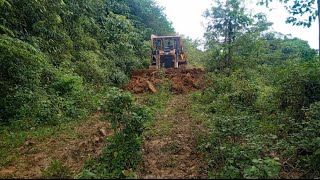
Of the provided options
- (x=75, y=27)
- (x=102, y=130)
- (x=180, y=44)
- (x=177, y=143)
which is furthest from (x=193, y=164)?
(x=180, y=44)

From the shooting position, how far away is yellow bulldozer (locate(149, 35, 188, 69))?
59.5ft

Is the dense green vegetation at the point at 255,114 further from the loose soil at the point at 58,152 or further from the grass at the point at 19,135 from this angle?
the grass at the point at 19,135

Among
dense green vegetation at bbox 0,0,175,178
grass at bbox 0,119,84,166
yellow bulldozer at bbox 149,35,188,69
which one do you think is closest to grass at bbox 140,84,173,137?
dense green vegetation at bbox 0,0,175,178

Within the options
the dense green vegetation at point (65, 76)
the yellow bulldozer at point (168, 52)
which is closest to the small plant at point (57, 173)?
the dense green vegetation at point (65, 76)

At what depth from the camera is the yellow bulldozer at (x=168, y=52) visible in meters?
18.1

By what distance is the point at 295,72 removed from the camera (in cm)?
713

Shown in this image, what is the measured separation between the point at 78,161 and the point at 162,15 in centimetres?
2399

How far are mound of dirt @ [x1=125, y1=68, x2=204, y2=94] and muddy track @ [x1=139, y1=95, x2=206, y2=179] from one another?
4702 millimetres

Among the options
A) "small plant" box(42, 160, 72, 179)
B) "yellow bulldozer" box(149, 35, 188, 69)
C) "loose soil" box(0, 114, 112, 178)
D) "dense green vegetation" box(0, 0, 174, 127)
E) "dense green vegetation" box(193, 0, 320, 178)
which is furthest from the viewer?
"yellow bulldozer" box(149, 35, 188, 69)

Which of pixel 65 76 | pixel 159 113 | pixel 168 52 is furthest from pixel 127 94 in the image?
pixel 168 52

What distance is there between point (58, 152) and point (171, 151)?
207cm

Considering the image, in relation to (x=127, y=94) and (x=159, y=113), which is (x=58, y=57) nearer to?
(x=159, y=113)

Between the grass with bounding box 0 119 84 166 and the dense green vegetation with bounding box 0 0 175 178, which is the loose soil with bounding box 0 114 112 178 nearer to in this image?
the grass with bounding box 0 119 84 166

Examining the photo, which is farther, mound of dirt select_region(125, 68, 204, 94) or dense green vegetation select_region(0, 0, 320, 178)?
mound of dirt select_region(125, 68, 204, 94)
